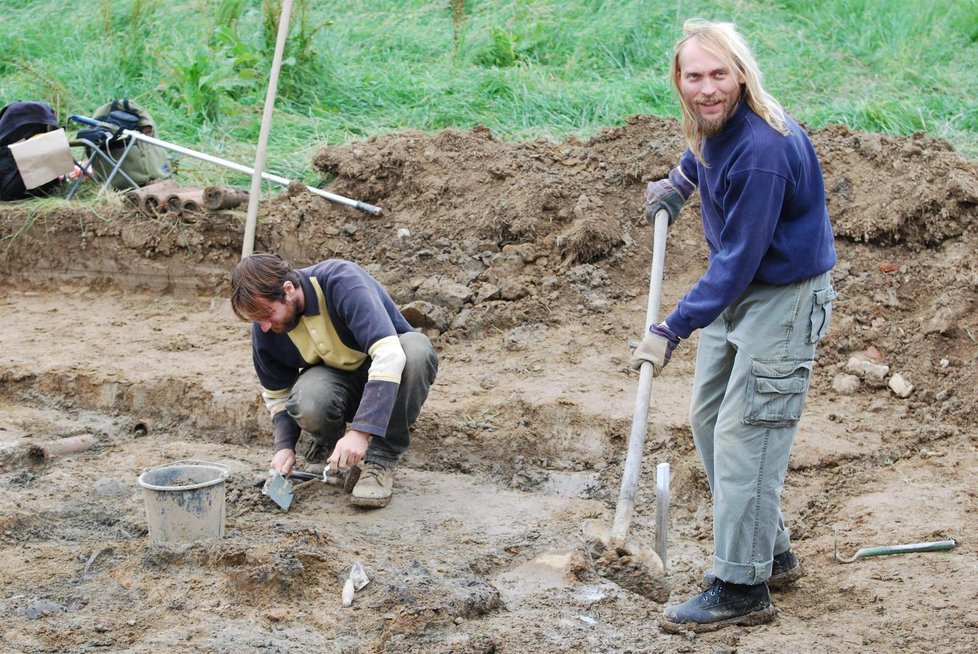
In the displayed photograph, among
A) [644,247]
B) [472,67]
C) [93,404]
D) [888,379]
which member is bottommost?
[93,404]

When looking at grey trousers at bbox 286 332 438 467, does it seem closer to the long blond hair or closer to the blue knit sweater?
the blue knit sweater

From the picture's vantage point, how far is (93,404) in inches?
225

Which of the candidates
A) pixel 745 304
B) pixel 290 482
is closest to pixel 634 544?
pixel 745 304

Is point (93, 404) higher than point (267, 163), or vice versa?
point (267, 163)

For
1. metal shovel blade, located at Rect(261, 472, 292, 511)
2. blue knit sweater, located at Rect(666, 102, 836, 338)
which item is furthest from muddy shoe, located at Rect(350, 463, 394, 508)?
blue knit sweater, located at Rect(666, 102, 836, 338)

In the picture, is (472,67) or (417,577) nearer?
(417,577)

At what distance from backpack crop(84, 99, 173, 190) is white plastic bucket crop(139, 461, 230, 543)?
3997 mm

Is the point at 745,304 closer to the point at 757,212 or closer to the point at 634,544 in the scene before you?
the point at 757,212

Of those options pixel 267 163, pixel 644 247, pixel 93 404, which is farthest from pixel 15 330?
pixel 644 247

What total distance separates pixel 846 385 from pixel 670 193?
211cm

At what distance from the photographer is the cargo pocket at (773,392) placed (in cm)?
309

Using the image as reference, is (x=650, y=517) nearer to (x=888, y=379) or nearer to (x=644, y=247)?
(x=888, y=379)

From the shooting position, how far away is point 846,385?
534cm

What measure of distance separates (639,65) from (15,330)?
209 inches
